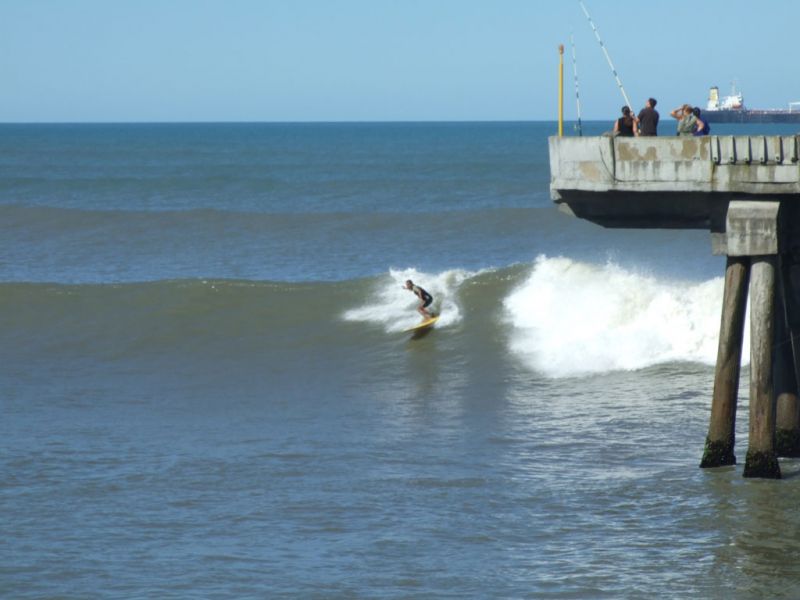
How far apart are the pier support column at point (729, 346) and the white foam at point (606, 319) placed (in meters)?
7.64

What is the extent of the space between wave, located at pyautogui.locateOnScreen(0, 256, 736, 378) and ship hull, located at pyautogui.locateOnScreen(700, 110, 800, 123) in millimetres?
133467

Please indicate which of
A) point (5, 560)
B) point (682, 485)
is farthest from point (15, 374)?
point (682, 485)

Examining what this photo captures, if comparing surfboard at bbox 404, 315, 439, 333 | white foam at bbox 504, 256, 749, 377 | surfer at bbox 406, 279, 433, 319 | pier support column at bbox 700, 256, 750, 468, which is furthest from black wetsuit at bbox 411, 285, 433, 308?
pier support column at bbox 700, 256, 750, 468

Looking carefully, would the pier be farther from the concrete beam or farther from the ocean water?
the ocean water

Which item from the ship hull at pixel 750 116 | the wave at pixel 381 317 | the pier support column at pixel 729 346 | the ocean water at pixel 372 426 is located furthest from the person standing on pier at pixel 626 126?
the ship hull at pixel 750 116

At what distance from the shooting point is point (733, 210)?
13.9 m

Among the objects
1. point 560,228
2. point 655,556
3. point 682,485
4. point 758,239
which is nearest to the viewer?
point 655,556

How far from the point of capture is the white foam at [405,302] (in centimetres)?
2743

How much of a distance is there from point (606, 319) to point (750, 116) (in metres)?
144

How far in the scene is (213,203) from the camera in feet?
196

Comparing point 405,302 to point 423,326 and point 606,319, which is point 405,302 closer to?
point 423,326

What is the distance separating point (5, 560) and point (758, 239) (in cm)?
809

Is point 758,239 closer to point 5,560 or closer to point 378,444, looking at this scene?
point 378,444

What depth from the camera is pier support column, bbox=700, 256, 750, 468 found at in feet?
46.4
